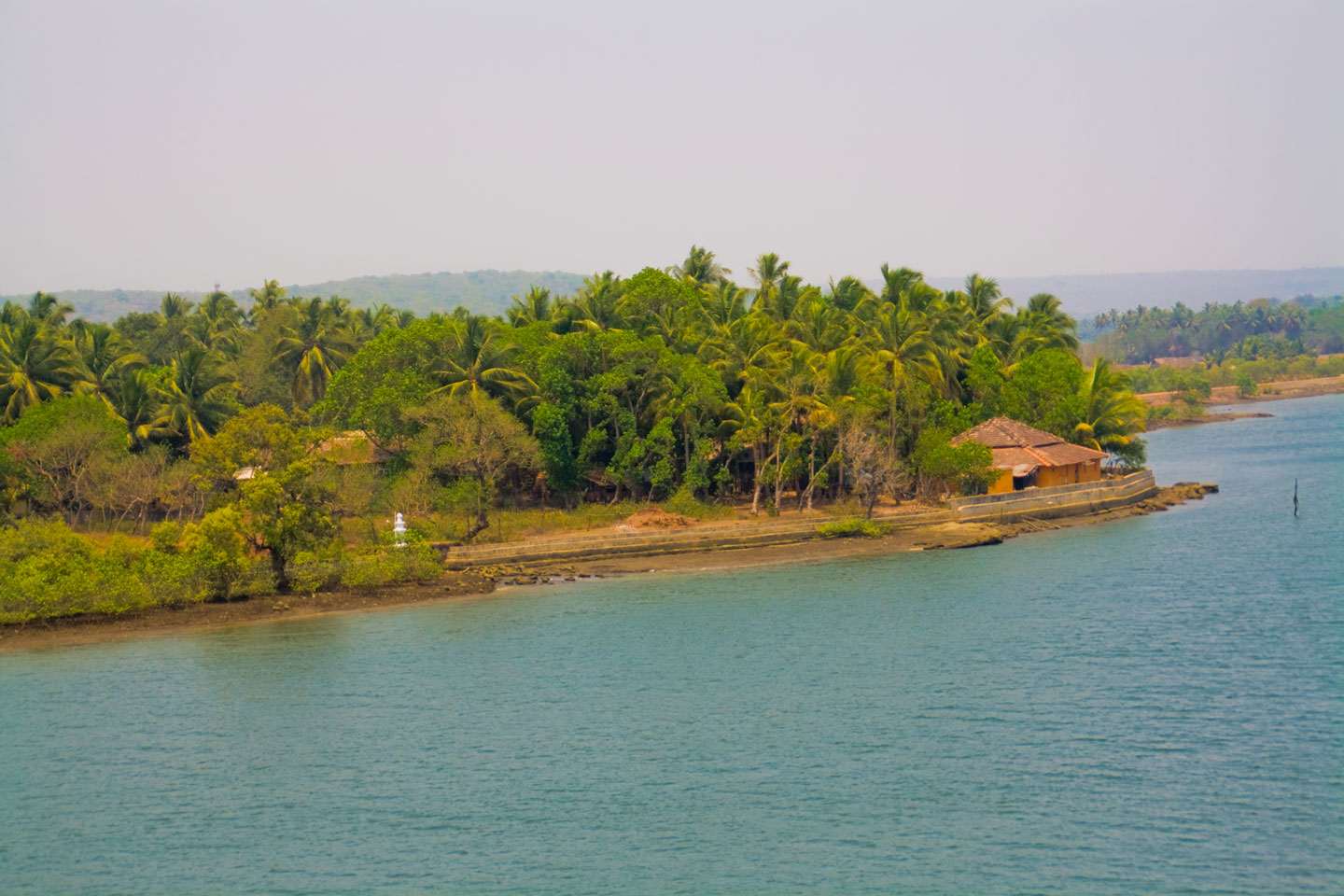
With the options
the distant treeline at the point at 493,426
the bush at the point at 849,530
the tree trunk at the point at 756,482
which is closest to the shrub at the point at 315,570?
the distant treeline at the point at 493,426

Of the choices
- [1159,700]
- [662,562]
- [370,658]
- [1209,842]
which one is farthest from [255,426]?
[1209,842]

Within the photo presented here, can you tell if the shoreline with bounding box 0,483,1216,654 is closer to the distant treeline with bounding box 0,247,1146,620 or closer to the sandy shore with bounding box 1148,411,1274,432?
the distant treeline with bounding box 0,247,1146,620

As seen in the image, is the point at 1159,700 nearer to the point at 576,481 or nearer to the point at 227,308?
the point at 576,481

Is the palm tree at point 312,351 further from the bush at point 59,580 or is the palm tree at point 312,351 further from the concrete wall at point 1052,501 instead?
the concrete wall at point 1052,501

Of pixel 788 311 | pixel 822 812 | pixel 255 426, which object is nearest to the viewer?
pixel 822 812

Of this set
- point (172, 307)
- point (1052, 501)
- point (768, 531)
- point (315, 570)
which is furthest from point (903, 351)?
point (172, 307)

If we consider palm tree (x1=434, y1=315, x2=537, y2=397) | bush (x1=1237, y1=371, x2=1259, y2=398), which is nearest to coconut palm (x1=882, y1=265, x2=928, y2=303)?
A: palm tree (x1=434, y1=315, x2=537, y2=397)

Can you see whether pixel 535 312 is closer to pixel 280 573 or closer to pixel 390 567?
pixel 390 567

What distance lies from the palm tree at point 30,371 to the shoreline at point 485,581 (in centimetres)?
1821

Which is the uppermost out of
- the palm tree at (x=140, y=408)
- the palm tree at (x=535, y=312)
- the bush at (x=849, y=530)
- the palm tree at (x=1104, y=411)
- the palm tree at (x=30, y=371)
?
the palm tree at (x=535, y=312)

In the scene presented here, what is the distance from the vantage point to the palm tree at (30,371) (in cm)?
5994

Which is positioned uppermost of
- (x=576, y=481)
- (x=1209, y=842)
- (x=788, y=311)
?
(x=788, y=311)

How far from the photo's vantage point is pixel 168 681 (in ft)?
128

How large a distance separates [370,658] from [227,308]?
6395cm
